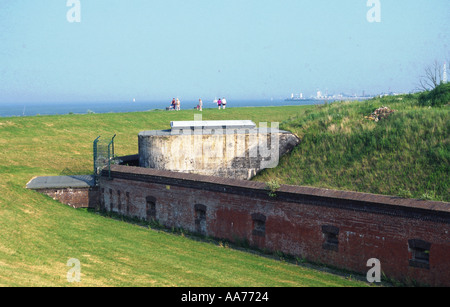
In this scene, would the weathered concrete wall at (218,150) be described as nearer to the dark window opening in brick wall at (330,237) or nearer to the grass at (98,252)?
the grass at (98,252)

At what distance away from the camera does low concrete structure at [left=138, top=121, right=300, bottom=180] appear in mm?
22250

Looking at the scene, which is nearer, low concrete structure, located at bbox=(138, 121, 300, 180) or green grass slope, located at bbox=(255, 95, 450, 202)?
green grass slope, located at bbox=(255, 95, 450, 202)

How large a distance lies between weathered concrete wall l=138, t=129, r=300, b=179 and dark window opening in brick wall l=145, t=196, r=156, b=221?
168cm

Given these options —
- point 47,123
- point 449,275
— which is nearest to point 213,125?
point 449,275

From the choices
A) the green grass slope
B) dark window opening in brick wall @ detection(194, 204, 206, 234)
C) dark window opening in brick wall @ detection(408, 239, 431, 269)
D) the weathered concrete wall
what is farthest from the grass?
the green grass slope

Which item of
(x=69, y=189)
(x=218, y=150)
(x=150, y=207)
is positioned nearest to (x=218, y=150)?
(x=218, y=150)

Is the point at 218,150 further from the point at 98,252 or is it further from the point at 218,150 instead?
the point at 98,252

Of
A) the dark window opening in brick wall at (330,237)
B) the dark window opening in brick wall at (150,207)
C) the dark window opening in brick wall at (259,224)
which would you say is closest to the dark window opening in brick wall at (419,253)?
the dark window opening in brick wall at (330,237)

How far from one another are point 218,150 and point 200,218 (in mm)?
3915

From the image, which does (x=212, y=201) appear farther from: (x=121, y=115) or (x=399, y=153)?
(x=121, y=115)

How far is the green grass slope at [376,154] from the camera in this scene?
1698cm

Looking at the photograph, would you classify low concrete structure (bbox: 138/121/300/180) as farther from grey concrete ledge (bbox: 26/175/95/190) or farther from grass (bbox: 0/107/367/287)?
grey concrete ledge (bbox: 26/175/95/190)

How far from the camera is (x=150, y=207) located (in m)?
21.4

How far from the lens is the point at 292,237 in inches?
659
